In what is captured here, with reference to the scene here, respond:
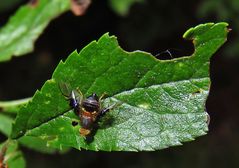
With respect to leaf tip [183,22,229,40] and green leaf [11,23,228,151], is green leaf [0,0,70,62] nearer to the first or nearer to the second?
green leaf [11,23,228,151]

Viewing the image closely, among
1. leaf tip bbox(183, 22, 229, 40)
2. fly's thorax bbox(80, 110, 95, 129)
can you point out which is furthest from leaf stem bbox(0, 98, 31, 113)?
leaf tip bbox(183, 22, 229, 40)

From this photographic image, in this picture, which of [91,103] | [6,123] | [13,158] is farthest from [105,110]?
[6,123]

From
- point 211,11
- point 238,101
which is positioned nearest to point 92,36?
point 211,11

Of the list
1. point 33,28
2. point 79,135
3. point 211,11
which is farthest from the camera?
point 211,11

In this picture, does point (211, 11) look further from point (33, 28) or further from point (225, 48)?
point (33, 28)

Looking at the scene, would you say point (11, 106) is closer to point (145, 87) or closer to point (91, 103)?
point (91, 103)

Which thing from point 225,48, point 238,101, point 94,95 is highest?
point 94,95

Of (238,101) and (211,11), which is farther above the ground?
(211,11)

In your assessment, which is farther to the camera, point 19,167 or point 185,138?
point 19,167
